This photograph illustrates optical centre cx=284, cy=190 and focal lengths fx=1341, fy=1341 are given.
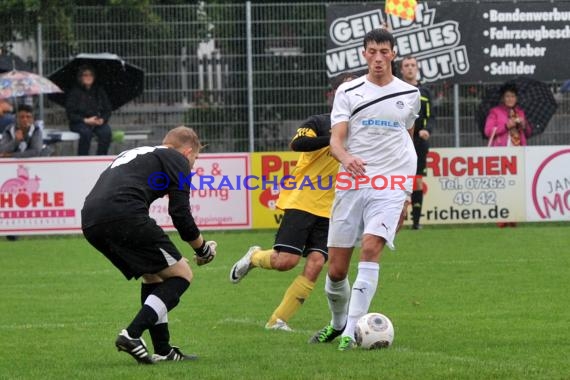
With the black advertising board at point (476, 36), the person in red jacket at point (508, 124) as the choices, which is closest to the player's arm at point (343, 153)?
the person in red jacket at point (508, 124)

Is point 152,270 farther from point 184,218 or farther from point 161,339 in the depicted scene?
point 161,339

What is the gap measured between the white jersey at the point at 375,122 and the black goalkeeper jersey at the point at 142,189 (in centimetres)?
127

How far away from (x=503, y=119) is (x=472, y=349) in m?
12.8

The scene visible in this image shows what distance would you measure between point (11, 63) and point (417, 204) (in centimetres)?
677

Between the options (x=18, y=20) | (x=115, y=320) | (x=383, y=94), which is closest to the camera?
(x=383, y=94)

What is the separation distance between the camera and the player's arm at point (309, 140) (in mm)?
10039

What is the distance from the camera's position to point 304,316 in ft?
36.9

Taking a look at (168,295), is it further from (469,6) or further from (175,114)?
(469,6)

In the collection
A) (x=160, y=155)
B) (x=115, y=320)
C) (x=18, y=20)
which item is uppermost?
(x=18, y=20)

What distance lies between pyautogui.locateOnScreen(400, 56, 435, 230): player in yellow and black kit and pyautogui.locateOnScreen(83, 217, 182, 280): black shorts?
33.5 feet

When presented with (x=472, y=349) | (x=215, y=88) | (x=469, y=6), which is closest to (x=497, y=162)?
(x=469, y=6)

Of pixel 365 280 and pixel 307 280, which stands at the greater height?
pixel 365 280

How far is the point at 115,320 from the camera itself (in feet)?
36.3

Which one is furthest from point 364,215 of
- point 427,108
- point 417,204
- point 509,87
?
point 509,87
